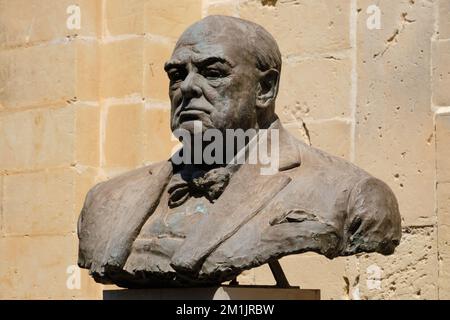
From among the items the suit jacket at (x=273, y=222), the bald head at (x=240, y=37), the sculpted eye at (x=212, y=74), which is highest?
the bald head at (x=240, y=37)

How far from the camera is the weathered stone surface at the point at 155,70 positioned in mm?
7359

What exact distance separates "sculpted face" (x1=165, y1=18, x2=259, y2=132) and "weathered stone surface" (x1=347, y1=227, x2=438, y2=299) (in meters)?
1.52

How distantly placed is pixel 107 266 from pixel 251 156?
24.4 inches

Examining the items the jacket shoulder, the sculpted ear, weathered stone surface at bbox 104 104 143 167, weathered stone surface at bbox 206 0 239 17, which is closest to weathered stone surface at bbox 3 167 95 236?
weathered stone surface at bbox 104 104 143 167

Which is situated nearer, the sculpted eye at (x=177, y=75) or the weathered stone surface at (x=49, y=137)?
the sculpted eye at (x=177, y=75)

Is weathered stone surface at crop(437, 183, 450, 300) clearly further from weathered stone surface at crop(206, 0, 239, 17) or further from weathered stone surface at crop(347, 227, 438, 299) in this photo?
weathered stone surface at crop(206, 0, 239, 17)

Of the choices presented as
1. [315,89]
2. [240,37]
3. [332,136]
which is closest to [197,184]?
[240,37]

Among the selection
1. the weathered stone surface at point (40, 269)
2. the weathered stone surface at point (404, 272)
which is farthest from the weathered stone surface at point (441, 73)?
the weathered stone surface at point (40, 269)

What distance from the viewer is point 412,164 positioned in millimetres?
6770

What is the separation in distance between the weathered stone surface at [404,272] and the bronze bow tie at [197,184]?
1.51 m

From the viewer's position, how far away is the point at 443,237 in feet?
21.8

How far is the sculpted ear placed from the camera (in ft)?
18.0

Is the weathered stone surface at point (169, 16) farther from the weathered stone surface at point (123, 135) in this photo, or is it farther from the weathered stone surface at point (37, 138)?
the weathered stone surface at point (37, 138)

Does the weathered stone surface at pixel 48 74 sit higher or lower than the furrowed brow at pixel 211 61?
higher
